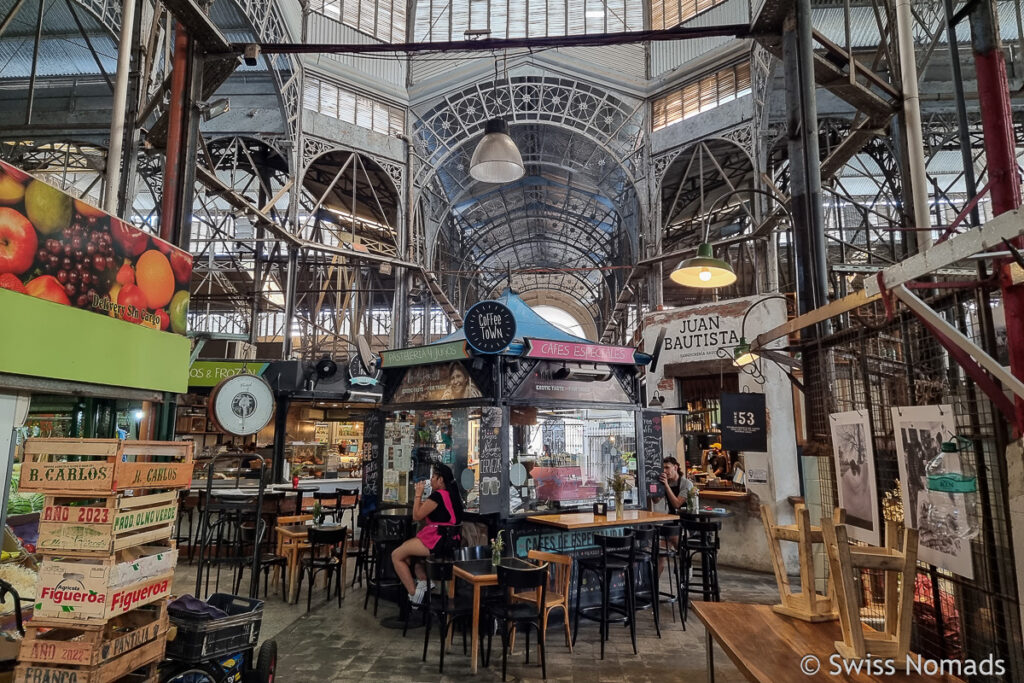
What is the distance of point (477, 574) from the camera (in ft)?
18.4

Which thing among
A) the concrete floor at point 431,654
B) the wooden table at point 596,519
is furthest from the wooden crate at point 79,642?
the wooden table at point 596,519

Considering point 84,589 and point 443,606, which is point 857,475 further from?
point 84,589

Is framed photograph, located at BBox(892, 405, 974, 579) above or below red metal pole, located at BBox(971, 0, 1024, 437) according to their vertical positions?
below

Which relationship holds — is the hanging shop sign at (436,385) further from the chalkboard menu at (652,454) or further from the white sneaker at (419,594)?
the chalkboard menu at (652,454)

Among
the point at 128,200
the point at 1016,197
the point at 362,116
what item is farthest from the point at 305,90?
the point at 1016,197

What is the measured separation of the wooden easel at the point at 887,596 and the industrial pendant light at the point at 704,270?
356 centimetres

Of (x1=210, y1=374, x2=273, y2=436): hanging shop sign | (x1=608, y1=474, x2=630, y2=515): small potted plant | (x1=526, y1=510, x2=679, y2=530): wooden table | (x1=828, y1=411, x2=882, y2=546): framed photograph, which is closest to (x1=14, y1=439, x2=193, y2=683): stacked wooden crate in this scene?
(x1=210, y1=374, x2=273, y2=436): hanging shop sign

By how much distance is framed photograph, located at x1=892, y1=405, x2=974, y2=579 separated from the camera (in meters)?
2.42

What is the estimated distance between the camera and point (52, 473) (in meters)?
3.30

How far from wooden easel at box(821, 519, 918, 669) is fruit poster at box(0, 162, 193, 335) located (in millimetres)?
4169

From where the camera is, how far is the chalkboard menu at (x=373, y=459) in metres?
8.51

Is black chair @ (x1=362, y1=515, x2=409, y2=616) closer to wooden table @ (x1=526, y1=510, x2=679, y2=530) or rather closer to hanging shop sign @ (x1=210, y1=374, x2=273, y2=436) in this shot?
wooden table @ (x1=526, y1=510, x2=679, y2=530)

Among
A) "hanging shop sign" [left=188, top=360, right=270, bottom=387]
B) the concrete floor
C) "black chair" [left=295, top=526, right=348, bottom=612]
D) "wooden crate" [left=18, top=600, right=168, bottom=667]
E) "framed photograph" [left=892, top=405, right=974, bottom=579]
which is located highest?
"hanging shop sign" [left=188, top=360, right=270, bottom=387]

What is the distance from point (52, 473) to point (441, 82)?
1550cm
